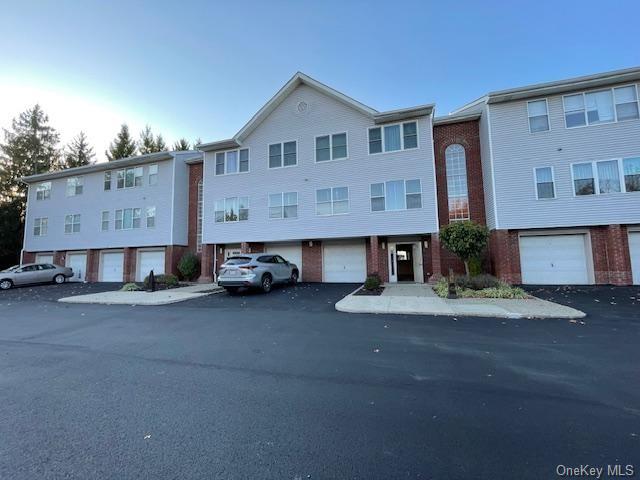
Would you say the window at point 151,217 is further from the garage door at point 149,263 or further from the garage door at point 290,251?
the garage door at point 290,251

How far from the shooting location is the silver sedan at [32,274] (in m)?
19.0

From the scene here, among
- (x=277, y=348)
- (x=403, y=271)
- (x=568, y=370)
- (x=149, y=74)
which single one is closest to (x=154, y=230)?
(x=149, y=74)

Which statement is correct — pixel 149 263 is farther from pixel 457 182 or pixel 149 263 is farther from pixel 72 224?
pixel 457 182

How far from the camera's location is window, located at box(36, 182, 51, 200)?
24484mm

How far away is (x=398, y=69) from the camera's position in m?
17.1

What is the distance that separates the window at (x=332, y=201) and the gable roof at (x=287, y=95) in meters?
4.36

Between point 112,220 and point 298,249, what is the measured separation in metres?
14.8

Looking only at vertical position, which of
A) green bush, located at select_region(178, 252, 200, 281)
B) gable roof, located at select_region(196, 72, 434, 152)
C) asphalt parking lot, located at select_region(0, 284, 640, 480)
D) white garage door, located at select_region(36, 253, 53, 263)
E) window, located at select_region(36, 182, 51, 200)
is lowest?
asphalt parking lot, located at select_region(0, 284, 640, 480)

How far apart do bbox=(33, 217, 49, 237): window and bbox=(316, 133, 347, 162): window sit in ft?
78.5

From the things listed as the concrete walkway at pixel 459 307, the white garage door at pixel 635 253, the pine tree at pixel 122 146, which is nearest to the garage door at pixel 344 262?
the concrete walkway at pixel 459 307

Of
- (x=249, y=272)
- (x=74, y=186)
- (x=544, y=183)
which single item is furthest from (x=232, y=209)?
(x=544, y=183)

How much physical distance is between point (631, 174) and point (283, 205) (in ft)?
54.4

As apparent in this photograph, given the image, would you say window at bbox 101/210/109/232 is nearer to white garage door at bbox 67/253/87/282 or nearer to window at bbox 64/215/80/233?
window at bbox 64/215/80/233

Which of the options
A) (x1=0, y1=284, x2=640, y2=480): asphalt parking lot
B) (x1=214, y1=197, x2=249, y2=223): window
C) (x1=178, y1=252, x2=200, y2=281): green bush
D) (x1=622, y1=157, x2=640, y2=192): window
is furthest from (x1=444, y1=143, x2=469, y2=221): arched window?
(x1=178, y1=252, x2=200, y2=281): green bush
